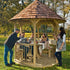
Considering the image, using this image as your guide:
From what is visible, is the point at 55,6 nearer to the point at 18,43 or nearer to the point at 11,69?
the point at 18,43

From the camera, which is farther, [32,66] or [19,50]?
[19,50]

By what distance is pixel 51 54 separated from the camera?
1058 cm

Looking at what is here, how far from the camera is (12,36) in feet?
25.2

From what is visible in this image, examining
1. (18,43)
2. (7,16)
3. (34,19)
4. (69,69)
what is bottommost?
(69,69)

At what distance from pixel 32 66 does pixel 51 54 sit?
3153 millimetres

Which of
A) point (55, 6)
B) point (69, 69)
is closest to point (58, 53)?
point (69, 69)

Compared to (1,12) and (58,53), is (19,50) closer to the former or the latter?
(58,53)

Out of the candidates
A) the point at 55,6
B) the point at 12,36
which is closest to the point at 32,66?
the point at 12,36

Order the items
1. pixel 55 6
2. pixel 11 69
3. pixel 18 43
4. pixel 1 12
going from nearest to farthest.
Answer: pixel 11 69, pixel 18 43, pixel 1 12, pixel 55 6

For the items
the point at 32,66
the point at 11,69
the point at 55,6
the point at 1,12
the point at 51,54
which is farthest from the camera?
the point at 55,6

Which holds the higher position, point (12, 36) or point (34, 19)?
point (34, 19)

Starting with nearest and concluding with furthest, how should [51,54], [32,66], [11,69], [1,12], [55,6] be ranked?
[11,69]
[32,66]
[51,54]
[1,12]
[55,6]

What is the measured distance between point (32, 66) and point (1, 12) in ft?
46.3

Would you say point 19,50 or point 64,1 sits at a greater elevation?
point 64,1
